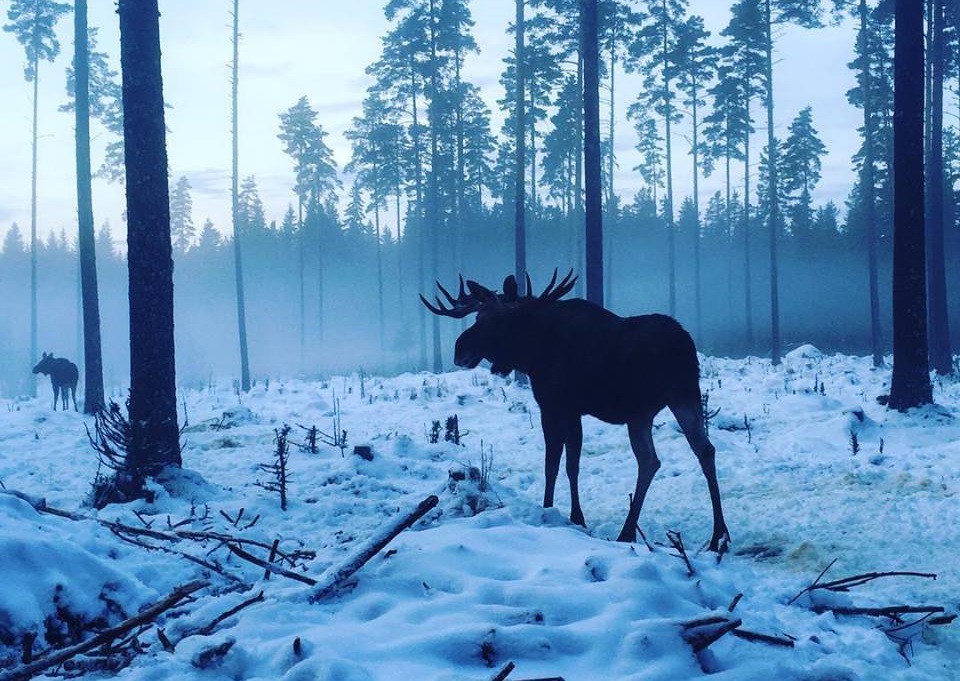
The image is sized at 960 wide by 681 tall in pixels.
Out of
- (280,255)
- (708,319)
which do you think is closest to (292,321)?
(280,255)

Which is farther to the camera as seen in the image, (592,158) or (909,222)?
(592,158)

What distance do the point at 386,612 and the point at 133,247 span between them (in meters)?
5.45

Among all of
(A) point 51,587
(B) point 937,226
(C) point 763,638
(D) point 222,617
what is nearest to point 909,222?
(C) point 763,638

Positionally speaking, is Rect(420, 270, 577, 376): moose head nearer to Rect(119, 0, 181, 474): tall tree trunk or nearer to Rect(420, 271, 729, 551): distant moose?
Rect(420, 271, 729, 551): distant moose

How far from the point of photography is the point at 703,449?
5605 millimetres

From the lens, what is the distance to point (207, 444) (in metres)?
10.3

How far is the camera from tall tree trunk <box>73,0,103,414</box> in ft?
49.3

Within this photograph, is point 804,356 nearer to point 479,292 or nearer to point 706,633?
point 479,292

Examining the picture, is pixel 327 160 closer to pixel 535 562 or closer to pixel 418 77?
pixel 418 77

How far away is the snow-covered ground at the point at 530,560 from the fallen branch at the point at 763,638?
48mm

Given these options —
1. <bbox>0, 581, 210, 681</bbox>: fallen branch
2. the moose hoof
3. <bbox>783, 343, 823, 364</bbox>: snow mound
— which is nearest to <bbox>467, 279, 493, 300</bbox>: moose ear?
the moose hoof

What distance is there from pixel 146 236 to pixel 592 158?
9401 mm

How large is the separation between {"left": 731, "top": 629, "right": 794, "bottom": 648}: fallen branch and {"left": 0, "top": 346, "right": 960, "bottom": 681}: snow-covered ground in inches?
1.9

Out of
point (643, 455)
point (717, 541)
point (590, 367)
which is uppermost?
point (590, 367)
